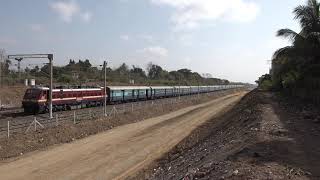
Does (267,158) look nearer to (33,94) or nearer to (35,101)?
(35,101)

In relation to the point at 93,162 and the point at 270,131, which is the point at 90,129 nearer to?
the point at 93,162

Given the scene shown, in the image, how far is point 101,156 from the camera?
98.7ft

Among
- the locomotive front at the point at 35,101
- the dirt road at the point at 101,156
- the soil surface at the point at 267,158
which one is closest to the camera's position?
the soil surface at the point at 267,158

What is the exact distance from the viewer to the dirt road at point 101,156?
25.0 m

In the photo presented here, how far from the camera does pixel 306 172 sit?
A: 46.6 feet

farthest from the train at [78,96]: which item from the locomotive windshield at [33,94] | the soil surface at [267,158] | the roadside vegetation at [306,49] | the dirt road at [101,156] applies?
the soil surface at [267,158]

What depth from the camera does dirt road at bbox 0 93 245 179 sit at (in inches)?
984

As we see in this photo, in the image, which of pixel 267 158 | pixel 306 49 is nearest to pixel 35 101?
pixel 306 49

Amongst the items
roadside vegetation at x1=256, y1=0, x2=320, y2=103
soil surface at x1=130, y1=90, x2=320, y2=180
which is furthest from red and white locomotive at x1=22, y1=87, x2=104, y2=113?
soil surface at x1=130, y1=90, x2=320, y2=180

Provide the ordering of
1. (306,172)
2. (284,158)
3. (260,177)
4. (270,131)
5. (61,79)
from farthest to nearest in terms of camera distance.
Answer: (61,79) < (270,131) < (284,158) < (306,172) < (260,177)

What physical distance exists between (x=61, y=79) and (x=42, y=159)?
79.7m

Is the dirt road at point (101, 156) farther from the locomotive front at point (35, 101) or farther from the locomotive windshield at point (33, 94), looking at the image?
the locomotive windshield at point (33, 94)

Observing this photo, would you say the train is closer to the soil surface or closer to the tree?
the tree

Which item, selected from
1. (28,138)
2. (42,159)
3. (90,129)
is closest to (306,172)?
(42,159)
